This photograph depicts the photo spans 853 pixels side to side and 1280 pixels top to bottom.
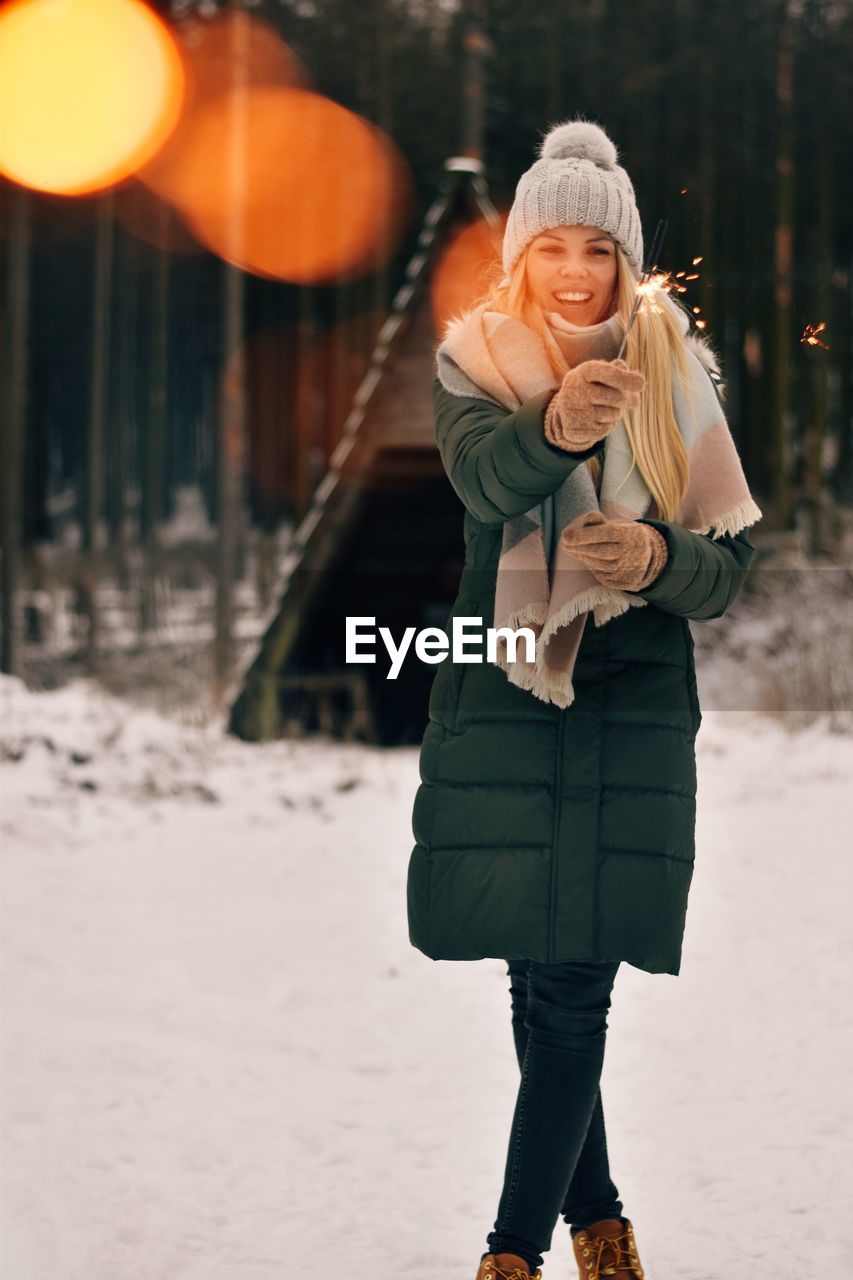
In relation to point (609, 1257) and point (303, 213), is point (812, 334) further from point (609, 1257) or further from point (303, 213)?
point (303, 213)

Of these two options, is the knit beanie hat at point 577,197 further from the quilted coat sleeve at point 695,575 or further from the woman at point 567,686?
the quilted coat sleeve at point 695,575

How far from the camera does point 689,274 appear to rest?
2160 millimetres

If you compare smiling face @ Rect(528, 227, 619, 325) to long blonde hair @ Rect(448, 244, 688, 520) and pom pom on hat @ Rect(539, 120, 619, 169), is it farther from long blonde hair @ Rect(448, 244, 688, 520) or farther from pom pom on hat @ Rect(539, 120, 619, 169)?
pom pom on hat @ Rect(539, 120, 619, 169)

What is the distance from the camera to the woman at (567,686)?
2.17 meters

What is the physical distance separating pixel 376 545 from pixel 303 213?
16.3m

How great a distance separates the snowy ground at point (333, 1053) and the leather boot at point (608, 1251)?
0.64ft

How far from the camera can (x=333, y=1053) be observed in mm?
3967

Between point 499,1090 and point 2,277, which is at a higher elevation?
point 2,277

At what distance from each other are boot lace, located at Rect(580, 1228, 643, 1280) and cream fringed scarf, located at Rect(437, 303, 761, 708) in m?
1.04

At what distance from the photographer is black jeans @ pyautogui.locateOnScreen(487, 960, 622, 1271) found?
2.23 metres

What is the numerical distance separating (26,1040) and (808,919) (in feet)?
9.88

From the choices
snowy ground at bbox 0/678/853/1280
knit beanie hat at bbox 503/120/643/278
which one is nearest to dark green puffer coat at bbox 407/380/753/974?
knit beanie hat at bbox 503/120/643/278

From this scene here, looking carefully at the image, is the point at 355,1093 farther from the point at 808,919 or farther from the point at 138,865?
the point at 138,865

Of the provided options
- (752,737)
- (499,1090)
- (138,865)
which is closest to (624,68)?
(752,737)
